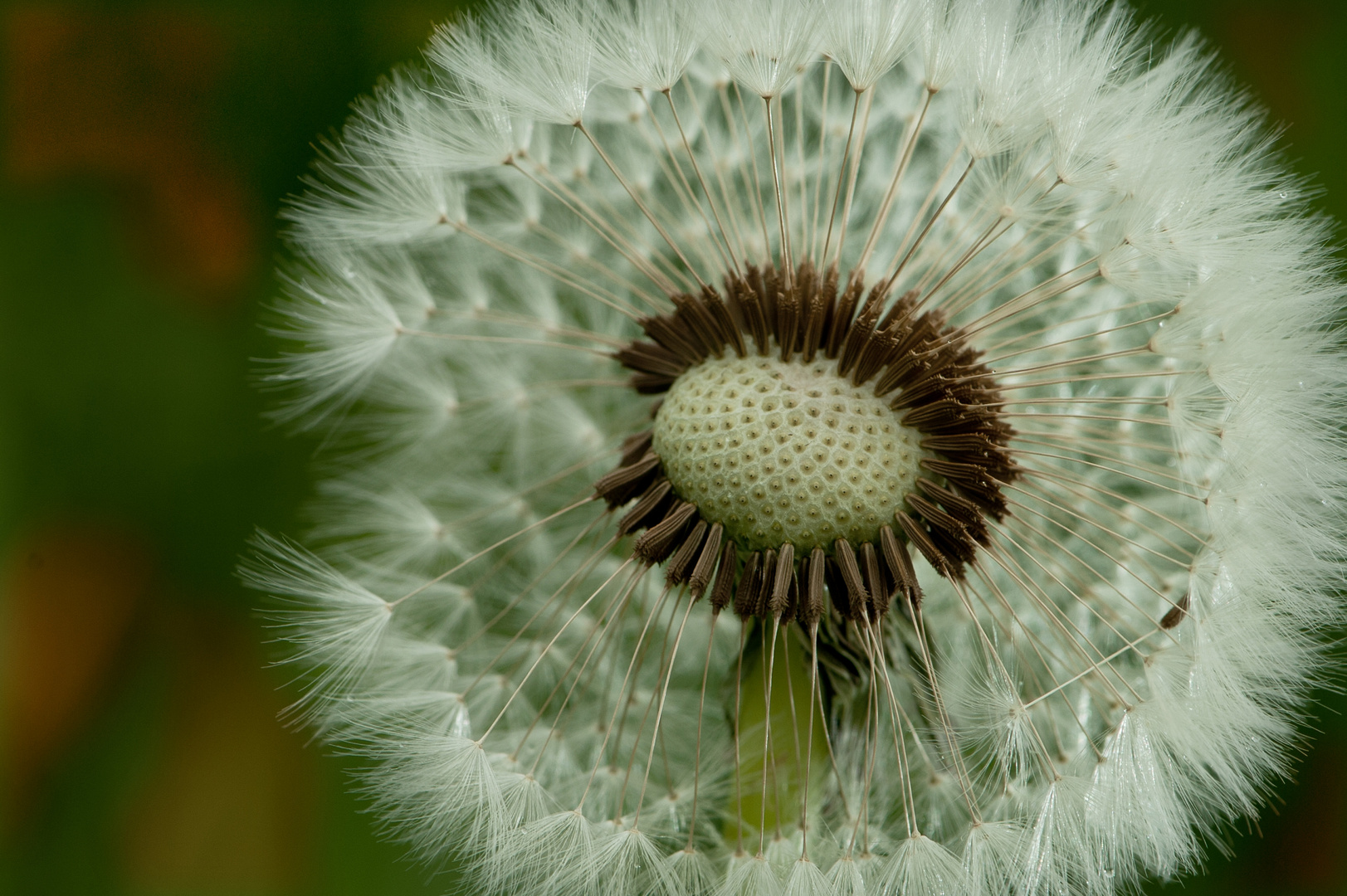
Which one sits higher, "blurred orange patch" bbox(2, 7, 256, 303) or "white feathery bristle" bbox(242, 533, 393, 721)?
"blurred orange patch" bbox(2, 7, 256, 303)

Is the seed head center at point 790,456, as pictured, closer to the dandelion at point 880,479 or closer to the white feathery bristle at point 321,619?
the dandelion at point 880,479

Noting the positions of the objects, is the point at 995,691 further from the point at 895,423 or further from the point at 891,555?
the point at 895,423

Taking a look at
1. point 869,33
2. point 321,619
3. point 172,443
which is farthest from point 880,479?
point 172,443

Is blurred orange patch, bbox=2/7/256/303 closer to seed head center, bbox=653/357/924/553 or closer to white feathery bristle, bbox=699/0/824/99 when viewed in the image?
white feathery bristle, bbox=699/0/824/99

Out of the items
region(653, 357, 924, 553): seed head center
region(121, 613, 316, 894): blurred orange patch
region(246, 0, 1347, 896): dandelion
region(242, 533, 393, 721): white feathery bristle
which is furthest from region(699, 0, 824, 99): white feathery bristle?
region(121, 613, 316, 894): blurred orange patch

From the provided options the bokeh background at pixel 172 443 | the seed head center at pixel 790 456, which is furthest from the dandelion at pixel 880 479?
the bokeh background at pixel 172 443
